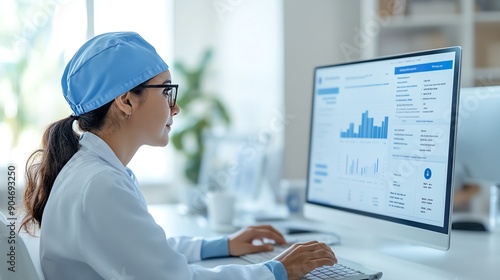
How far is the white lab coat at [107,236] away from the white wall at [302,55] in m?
2.67

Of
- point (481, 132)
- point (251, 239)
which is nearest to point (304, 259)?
point (251, 239)

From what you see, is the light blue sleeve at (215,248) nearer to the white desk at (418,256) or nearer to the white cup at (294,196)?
the white desk at (418,256)

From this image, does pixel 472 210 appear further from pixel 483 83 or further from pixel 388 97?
pixel 388 97

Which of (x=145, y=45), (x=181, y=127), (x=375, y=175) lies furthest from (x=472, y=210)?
(x=145, y=45)

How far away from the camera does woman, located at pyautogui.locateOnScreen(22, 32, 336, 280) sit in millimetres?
1049

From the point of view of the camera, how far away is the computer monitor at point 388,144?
4.25 ft

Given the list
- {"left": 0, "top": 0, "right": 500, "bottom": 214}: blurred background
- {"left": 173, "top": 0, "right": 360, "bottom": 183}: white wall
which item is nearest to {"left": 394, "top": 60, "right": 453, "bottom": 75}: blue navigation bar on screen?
{"left": 0, "top": 0, "right": 500, "bottom": 214}: blurred background

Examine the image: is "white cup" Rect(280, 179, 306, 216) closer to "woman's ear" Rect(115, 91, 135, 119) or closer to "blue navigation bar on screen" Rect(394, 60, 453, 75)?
"blue navigation bar on screen" Rect(394, 60, 453, 75)

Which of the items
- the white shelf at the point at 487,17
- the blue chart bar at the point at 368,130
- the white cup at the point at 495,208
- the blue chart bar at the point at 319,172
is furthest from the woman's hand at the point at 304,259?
the white shelf at the point at 487,17

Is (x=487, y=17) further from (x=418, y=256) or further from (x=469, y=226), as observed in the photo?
(x=418, y=256)

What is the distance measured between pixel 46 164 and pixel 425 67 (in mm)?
915

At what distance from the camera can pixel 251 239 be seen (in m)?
1.49

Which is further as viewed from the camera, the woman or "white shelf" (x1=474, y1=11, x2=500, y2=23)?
"white shelf" (x1=474, y1=11, x2=500, y2=23)

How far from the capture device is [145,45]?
1297mm
